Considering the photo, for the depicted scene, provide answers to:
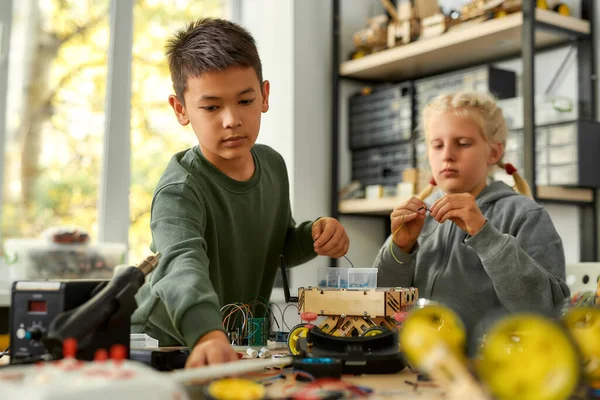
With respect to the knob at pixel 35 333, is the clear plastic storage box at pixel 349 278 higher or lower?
higher

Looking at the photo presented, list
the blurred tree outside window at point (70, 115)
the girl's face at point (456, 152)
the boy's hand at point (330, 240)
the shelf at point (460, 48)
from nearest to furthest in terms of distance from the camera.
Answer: the boy's hand at point (330, 240), the girl's face at point (456, 152), the shelf at point (460, 48), the blurred tree outside window at point (70, 115)

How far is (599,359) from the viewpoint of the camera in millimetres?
638

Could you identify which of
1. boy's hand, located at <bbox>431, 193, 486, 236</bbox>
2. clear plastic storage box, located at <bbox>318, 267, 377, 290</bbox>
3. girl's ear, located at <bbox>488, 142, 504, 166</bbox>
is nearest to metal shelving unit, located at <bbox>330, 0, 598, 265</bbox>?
girl's ear, located at <bbox>488, 142, 504, 166</bbox>

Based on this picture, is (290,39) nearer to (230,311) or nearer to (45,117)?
(45,117)

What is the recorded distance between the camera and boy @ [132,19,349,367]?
3.45 ft

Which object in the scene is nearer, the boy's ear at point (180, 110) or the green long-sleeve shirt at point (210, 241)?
the green long-sleeve shirt at point (210, 241)

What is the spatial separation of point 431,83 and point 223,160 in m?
1.50

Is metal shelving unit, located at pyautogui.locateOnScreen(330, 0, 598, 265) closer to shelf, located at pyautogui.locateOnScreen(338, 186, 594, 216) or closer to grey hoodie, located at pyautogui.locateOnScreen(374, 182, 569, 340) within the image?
shelf, located at pyautogui.locateOnScreen(338, 186, 594, 216)

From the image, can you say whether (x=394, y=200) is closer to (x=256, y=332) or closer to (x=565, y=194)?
(x=565, y=194)

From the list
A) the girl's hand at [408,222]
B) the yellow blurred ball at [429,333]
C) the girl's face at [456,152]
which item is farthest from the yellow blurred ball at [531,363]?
the girl's face at [456,152]

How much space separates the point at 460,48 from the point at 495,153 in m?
1.02

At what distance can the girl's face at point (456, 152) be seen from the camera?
1475mm

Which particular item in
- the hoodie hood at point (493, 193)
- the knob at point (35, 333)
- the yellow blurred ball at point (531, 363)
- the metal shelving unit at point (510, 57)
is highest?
the metal shelving unit at point (510, 57)

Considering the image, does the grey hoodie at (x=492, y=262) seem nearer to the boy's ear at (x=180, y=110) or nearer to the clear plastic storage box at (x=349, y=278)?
the clear plastic storage box at (x=349, y=278)
